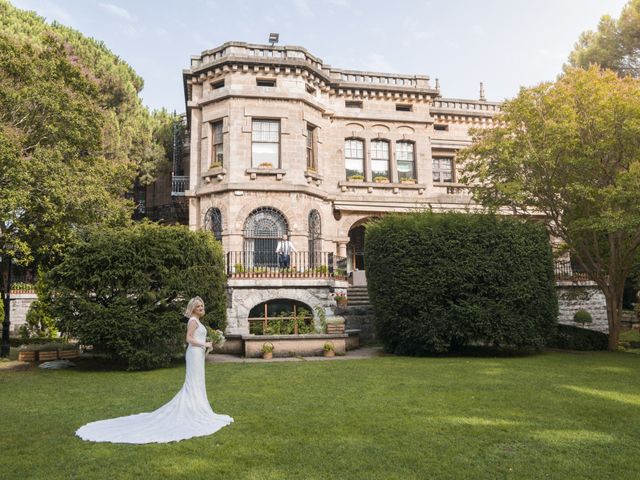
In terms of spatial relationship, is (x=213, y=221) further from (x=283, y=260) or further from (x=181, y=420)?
(x=181, y=420)

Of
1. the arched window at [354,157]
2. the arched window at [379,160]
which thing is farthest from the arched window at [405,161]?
the arched window at [354,157]

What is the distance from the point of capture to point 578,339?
664 inches

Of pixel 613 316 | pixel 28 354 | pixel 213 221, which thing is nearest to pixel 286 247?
pixel 213 221

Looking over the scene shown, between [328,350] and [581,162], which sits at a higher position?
[581,162]

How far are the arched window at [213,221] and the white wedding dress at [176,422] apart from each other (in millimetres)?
14943

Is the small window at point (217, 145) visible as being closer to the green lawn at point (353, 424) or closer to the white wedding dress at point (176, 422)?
the green lawn at point (353, 424)

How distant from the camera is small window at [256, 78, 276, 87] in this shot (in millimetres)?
22859

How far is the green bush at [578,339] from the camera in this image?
1681 centimetres

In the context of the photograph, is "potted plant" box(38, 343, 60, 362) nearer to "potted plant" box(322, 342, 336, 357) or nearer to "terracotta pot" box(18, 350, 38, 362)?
"terracotta pot" box(18, 350, 38, 362)

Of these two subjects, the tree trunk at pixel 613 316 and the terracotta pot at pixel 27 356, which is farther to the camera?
the tree trunk at pixel 613 316

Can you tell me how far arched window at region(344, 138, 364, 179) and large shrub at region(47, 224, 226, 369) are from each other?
13480mm

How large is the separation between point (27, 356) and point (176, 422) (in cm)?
979

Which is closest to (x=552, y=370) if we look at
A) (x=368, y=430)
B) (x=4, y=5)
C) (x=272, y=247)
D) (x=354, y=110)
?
(x=368, y=430)

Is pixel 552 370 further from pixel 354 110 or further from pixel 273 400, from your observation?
pixel 354 110
